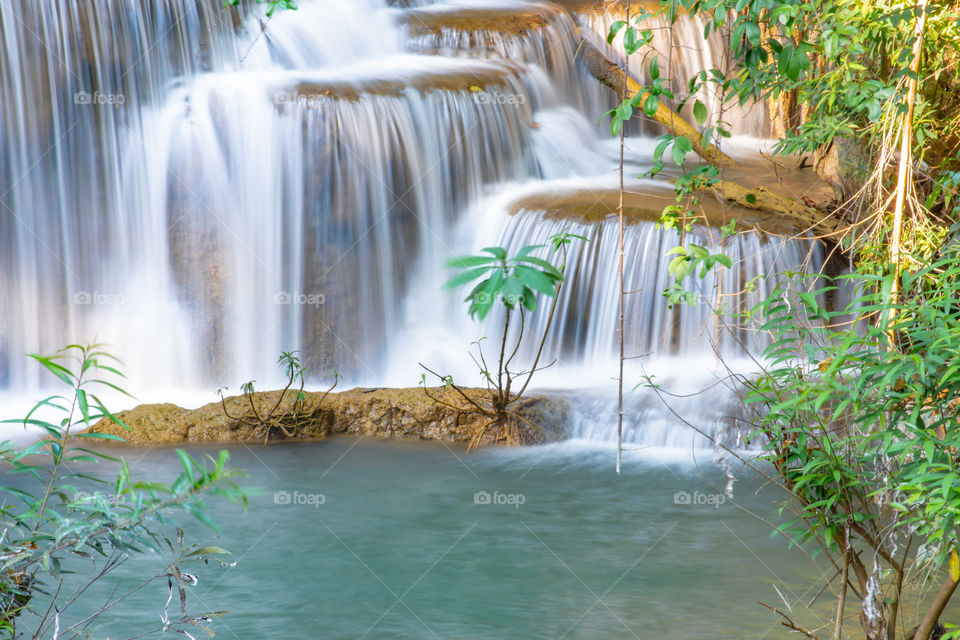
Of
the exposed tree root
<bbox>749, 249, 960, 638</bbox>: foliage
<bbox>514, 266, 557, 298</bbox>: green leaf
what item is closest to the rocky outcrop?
the exposed tree root

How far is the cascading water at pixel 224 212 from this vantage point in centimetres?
809

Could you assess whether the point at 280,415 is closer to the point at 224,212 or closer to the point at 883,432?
the point at 224,212

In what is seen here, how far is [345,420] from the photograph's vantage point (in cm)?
665

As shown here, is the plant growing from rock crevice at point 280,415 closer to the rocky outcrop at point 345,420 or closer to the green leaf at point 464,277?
the rocky outcrop at point 345,420

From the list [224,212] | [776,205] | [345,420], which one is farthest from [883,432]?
[224,212]

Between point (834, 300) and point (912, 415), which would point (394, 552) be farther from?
point (834, 300)

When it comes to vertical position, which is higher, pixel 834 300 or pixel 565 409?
pixel 834 300

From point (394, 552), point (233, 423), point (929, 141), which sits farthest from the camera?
point (233, 423)

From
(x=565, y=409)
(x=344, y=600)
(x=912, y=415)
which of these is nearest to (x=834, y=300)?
(x=565, y=409)

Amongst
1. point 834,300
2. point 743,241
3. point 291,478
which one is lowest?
point 291,478

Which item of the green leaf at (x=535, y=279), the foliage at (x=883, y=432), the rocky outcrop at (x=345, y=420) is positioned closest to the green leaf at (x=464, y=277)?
the green leaf at (x=535, y=279)

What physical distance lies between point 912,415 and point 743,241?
5227 mm

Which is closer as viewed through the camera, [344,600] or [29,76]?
[344,600]

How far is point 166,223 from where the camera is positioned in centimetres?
832
